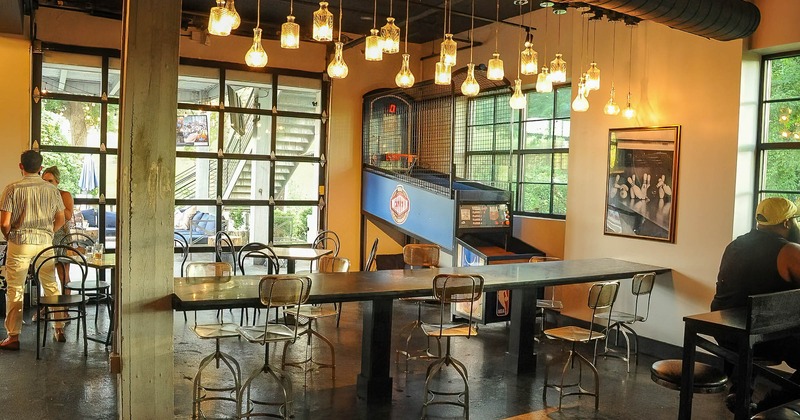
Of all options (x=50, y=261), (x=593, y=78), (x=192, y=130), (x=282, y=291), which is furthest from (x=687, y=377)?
(x=192, y=130)

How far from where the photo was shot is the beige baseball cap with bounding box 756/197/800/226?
455cm

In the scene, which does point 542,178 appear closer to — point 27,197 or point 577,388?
point 577,388

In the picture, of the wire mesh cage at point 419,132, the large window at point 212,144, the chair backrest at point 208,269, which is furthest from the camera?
the wire mesh cage at point 419,132

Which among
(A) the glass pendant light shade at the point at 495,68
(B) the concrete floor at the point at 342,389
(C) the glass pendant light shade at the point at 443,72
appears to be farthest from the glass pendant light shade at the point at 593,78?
(B) the concrete floor at the point at 342,389

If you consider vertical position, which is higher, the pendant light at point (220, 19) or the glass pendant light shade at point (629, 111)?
the pendant light at point (220, 19)

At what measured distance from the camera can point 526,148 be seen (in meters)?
8.59

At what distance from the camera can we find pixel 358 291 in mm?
4738

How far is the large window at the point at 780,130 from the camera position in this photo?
19.4ft

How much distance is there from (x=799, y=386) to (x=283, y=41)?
3.87 metres

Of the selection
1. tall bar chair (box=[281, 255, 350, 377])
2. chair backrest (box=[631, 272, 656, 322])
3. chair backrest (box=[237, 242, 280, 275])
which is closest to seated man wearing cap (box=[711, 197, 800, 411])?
chair backrest (box=[631, 272, 656, 322])

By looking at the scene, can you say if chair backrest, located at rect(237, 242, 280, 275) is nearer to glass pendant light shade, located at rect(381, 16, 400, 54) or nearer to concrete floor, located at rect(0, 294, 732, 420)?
concrete floor, located at rect(0, 294, 732, 420)

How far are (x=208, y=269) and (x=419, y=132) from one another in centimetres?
456

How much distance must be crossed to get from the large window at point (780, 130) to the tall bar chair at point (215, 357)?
15.2 ft

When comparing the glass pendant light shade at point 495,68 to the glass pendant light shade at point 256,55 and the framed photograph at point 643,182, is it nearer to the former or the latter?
the glass pendant light shade at point 256,55
